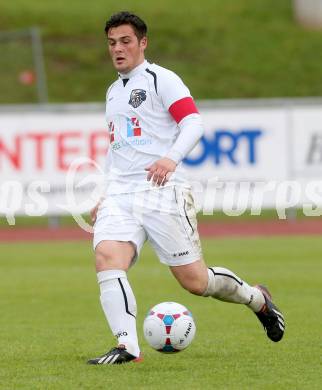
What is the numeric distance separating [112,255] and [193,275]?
0.69 m

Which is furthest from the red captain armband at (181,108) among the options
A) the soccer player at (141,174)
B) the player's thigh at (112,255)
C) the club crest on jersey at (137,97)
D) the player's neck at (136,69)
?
the player's thigh at (112,255)

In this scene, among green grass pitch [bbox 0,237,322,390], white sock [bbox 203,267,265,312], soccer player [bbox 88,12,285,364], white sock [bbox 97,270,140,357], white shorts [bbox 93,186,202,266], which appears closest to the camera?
green grass pitch [bbox 0,237,322,390]

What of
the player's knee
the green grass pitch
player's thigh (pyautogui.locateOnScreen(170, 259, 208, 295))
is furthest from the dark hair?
the green grass pitch

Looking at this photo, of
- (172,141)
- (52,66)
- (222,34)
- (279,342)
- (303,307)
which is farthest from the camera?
(222,34)

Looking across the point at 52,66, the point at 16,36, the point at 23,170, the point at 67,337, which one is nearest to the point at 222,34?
the point at 52,66

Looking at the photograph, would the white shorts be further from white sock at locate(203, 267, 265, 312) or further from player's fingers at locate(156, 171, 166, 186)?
player's fingers at locate(156, 171, 166, 186)

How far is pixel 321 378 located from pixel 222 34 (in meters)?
32.2

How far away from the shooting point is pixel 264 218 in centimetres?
2488

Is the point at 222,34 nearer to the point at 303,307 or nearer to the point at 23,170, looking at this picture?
the point at 23,170

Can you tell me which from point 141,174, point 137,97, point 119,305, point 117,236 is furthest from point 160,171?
point 119,305

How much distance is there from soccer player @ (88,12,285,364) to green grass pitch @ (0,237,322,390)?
1.69 feet

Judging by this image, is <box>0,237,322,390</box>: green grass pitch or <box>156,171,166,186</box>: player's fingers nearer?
<box>0,237,322,390</box>: green grass pitch

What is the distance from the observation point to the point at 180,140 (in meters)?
7.54

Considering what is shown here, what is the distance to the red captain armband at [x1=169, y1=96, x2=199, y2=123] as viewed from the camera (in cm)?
770
